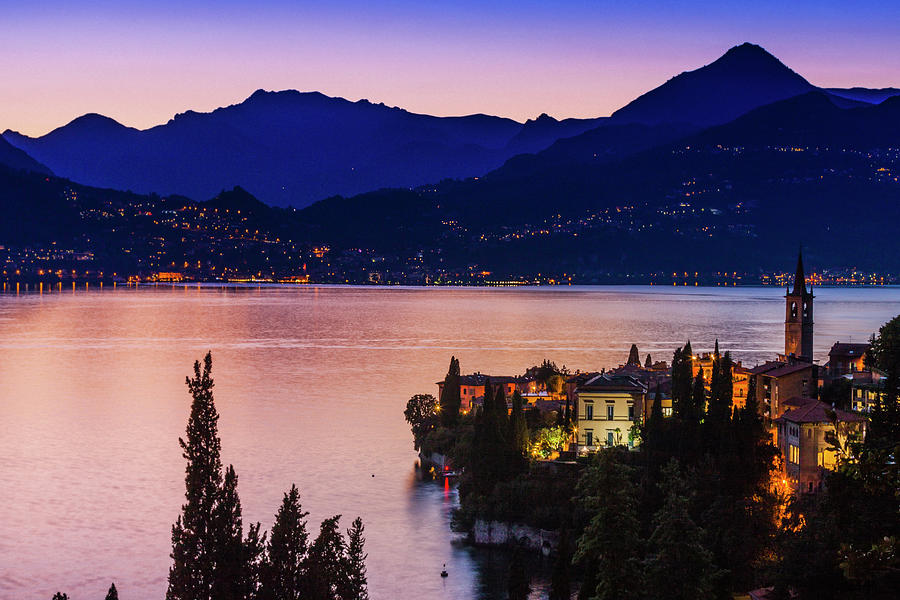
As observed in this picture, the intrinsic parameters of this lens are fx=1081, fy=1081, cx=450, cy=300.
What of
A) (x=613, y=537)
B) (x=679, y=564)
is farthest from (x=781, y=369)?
(x=679, y=564)

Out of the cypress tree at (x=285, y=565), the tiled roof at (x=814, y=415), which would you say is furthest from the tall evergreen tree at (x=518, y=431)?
the cypress tree at (x=285, y=565)

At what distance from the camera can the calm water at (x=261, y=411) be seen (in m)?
33.0

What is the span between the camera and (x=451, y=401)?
45.2 m

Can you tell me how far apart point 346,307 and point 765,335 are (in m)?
79.9

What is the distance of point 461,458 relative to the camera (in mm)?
38969

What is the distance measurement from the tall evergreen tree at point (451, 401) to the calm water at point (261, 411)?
2.77 m

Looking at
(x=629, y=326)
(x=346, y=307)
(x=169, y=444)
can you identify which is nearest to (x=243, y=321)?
(x=346, y=307)

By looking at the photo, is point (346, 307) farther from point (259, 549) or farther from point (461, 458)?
point (259, 549)

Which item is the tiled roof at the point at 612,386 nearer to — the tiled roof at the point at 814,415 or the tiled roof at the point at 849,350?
the tiled roof at the point at 814,415

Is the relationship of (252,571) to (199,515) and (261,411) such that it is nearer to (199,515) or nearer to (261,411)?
(199,515)

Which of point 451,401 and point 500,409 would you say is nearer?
point 500,409

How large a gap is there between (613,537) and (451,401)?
22.5 meters

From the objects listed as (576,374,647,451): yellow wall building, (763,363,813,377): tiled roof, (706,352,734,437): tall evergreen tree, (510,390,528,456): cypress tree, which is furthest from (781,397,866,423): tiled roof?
(510,390,528,456): cypress tree

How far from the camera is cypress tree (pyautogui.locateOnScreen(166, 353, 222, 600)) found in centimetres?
1766
